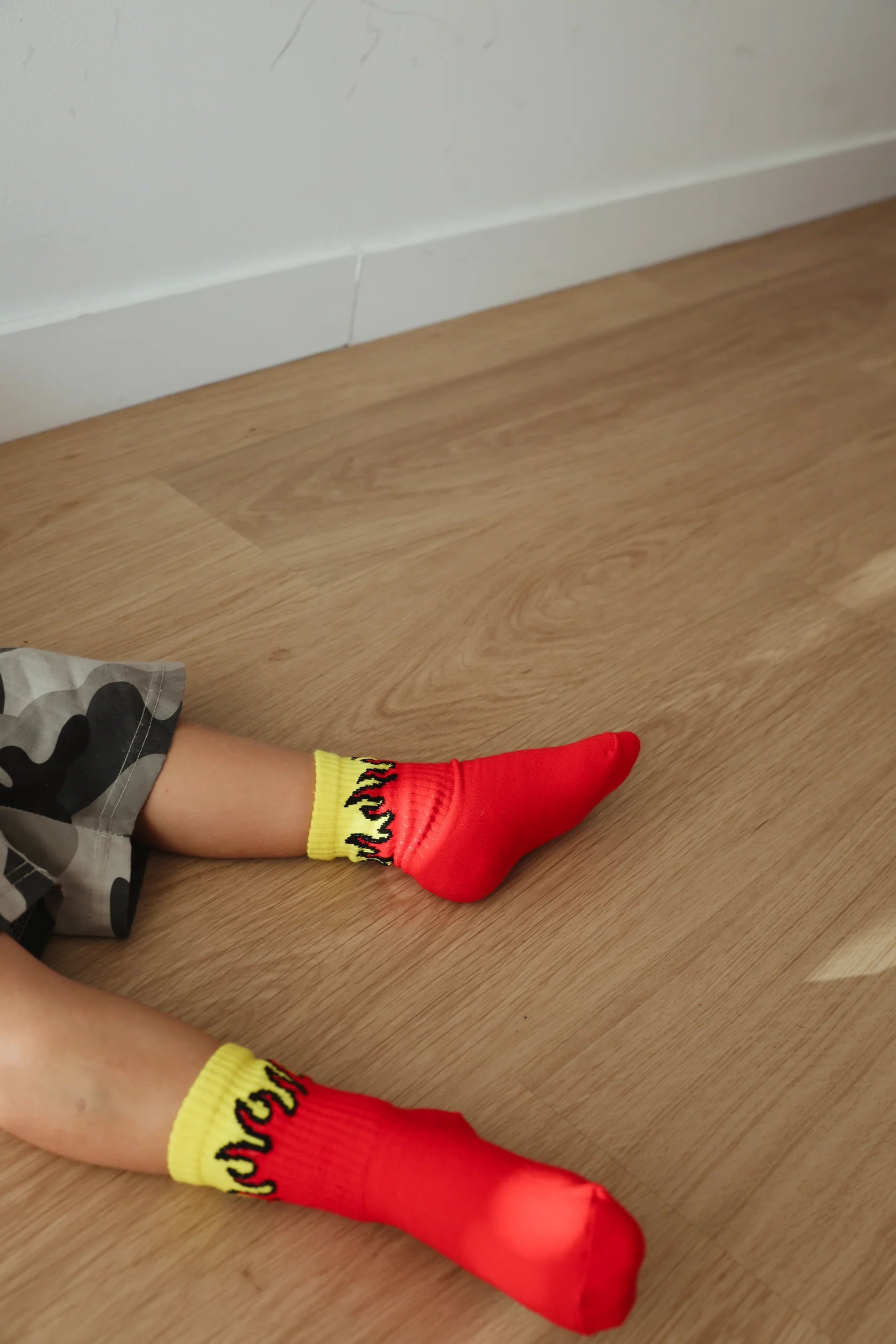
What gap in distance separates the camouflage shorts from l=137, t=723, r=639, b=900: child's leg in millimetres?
25

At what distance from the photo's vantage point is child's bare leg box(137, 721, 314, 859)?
0.73 m

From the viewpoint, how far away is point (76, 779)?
704 mm

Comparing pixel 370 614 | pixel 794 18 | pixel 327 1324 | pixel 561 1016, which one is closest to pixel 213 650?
pixel 370 614

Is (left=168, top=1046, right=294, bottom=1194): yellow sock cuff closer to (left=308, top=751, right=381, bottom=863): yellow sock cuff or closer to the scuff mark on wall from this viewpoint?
(left=308, top=751, right=381, bottom=863): yellow sock cuff

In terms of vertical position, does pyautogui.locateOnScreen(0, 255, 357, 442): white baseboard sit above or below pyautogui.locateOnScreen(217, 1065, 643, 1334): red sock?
above

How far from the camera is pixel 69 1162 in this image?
1.99 feet

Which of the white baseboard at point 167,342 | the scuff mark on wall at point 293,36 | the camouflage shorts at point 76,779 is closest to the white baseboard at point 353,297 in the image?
the white baseboard at point 167,342

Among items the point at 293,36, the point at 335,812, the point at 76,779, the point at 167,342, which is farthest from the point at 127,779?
the point at 293,36

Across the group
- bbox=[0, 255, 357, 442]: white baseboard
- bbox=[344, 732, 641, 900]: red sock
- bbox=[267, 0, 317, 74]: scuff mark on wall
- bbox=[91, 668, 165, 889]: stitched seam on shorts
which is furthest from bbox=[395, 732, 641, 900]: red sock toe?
bbox=[267, 0, 317, 74]: scuff mark on wall

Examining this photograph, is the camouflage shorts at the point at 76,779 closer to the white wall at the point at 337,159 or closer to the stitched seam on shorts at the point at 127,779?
the stitched seam on shorts at the point at 127,779

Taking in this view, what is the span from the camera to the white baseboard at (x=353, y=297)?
1.17 metres

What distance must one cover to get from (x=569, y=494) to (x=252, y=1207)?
79cm

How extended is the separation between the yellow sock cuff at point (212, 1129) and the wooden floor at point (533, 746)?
0.03 metres

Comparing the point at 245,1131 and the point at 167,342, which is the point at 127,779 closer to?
the point at 245,1131
